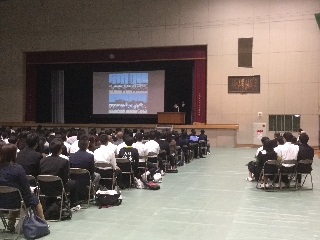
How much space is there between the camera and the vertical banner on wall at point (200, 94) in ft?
67.1

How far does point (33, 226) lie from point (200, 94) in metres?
16.4

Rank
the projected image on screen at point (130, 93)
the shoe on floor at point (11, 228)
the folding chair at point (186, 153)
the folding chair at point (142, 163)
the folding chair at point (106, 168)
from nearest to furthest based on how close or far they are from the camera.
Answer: the shoe on floor at point (11, 228) < the folding chair at point (106, 168) < the folding chair at point (142, 163) < the folding chair at point (186, 153) < the projected image on screen at point (130, 93)

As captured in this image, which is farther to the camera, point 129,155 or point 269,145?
point 269,145

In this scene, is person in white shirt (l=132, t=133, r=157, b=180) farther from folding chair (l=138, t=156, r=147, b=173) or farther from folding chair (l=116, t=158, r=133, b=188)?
folding chair (l=116, t=158, r=133, b=188)

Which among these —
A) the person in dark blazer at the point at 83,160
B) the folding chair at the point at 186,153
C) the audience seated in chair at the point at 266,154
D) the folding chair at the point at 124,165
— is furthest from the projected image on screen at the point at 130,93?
the person in dark blazer at the point at 83,160

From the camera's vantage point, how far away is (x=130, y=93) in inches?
869

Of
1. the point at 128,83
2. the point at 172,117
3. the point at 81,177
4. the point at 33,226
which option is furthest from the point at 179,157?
the point at 128,83

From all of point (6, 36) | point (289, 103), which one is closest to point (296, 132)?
point (289, 103)

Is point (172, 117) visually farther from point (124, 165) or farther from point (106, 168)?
point (106, 168)

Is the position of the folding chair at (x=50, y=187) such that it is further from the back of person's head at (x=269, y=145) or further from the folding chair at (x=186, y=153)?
the folding chair at (x=186, y=153)

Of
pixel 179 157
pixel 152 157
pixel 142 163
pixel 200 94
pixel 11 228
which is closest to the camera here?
pixel 11 228

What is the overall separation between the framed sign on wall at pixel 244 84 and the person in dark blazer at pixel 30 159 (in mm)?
15306

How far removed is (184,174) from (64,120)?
1584cm

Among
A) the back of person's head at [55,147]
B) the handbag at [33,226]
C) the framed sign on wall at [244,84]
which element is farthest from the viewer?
the framed sign on wall at [244,84]
